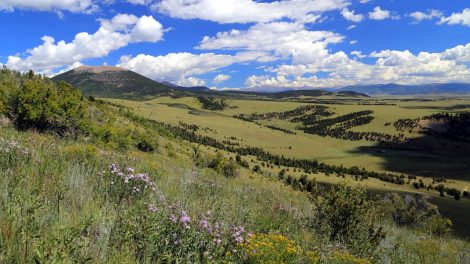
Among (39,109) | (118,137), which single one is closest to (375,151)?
(118,137)

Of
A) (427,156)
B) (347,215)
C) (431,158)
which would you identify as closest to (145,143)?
(347,215)

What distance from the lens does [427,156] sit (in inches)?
4338

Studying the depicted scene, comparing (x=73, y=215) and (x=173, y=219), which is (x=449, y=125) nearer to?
(x=173, y=219)

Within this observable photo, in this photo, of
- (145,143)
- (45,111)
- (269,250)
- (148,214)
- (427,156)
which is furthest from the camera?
(427,156)

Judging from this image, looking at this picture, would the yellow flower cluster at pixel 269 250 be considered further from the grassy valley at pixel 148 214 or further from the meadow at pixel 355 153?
the meadow at pixel 355 153

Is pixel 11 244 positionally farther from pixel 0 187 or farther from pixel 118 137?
pixel 118 137

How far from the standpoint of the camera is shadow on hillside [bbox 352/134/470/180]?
89.6m

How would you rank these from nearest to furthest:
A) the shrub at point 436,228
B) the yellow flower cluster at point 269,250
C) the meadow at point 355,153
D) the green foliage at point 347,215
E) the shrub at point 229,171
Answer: the yellow flower cluster at point 269,250, the green foliage at point 347,215, the shrub at point 436,228, the shrub at point 229,171, the meadow at point 355,153

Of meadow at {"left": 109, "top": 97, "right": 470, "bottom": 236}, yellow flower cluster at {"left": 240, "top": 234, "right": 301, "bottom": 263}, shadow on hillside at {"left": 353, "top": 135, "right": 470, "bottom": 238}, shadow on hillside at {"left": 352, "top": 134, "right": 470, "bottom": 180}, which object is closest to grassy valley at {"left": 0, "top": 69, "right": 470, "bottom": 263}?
yellow flower cluster at {"left": 240, "top": 234, "right": 301, "bottom": 263}

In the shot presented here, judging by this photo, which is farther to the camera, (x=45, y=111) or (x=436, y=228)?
(x=436, y=228)

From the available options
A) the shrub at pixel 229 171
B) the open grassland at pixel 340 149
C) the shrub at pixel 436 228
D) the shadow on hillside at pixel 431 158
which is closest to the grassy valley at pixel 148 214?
the shrub at pixel 436 228

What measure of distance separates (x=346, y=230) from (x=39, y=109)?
1670 centimetres

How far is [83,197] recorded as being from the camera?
5.08 m

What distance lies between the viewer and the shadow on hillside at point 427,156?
294ft
